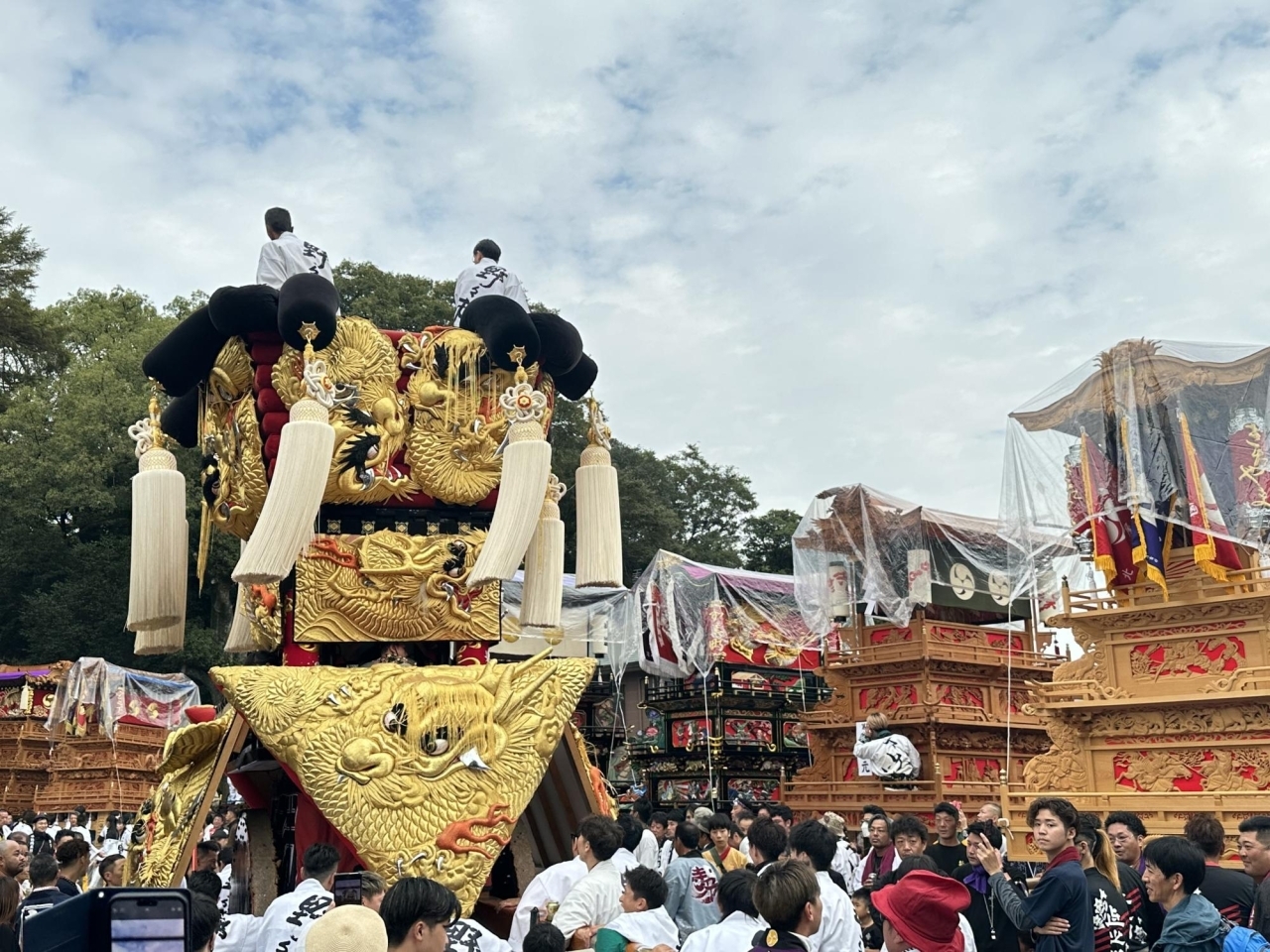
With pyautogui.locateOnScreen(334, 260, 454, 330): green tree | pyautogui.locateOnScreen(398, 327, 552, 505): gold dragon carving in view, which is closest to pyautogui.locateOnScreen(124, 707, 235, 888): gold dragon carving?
pyautogui.locateOnScreen(398, 327, 552, 505): gold dragon carving

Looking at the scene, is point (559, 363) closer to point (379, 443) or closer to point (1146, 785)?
point (379, 443)

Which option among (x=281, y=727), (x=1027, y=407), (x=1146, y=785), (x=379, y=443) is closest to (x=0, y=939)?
(x=281, y=727)

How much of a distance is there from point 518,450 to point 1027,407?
9.01 meters

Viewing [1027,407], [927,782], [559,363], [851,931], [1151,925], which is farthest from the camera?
[927,782]

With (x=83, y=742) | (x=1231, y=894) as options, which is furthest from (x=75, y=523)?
(x=1231, y=894)

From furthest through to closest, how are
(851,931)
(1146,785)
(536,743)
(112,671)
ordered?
(112,671), (1146,785), (536,743), (851,931)

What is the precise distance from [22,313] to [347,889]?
23.4 meters

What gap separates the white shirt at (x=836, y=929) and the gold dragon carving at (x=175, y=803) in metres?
4.19

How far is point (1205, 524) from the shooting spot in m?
12.4

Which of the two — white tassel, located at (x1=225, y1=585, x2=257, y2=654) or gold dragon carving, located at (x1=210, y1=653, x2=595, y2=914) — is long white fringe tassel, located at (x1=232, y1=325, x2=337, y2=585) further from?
white tassel, located at (x1=225, y1=585, x2=257, y2=654)

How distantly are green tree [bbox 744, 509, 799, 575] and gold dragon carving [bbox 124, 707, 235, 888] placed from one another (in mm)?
29933

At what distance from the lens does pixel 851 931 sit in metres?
4.64

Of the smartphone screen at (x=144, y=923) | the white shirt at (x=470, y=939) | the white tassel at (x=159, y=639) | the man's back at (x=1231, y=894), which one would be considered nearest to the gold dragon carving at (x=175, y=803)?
the white tassel at (x=159, y=639)

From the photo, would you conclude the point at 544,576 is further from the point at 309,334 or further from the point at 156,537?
the point at 156,537
